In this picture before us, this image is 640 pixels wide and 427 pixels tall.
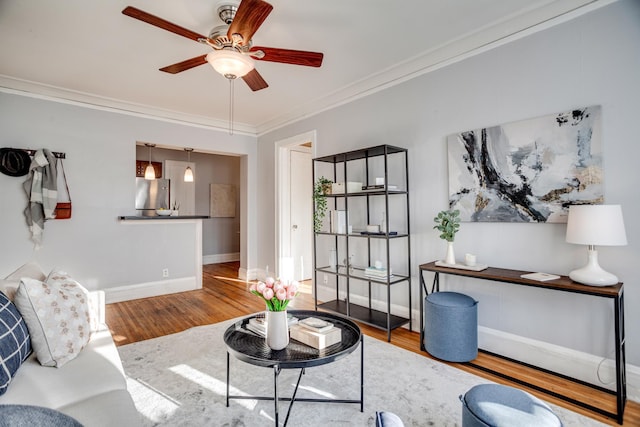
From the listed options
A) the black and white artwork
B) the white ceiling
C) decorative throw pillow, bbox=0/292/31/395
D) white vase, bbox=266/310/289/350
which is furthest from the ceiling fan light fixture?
the black and white artwork

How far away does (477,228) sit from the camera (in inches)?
111

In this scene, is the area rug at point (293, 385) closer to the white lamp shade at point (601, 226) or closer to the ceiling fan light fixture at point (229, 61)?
the white lamp shade at point (601, 226)

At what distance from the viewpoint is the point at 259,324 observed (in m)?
2.03

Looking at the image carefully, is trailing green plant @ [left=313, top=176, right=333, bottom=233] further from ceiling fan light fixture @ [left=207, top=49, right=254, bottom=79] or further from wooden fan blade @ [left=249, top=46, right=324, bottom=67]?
ceiling fan light fixture @ [left=207, top=49, right=254, bottom=79]

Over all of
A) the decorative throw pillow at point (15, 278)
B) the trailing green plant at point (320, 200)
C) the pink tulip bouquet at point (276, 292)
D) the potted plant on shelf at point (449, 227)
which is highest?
the trailing green plant at point (320, 200)

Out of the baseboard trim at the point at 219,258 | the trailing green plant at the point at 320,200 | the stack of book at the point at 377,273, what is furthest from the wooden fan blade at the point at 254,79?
the baseboard trim at the point at 219,258

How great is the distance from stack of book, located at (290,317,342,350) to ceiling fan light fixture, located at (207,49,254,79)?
1774mm

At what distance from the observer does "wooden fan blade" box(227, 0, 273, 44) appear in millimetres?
1776

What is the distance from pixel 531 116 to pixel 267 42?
2.27 m

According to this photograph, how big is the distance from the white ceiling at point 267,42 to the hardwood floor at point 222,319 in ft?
8.53

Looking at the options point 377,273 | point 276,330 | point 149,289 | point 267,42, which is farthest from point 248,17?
point 149,289

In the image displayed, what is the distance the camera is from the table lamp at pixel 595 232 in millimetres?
1893

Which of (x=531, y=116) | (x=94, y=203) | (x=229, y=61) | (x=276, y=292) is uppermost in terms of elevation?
(x=229, y=61)

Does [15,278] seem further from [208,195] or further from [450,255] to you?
[208,195]
